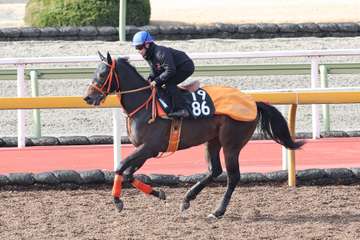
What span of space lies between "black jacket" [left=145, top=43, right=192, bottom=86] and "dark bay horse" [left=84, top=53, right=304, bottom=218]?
5.1 inches

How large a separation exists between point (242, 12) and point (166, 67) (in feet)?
45.1

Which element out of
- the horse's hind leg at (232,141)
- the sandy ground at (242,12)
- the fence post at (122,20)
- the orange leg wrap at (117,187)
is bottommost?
the sandy ground at (242,12)

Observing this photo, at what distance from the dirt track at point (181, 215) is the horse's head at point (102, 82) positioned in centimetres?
98

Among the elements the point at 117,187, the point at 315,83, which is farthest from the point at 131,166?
the point at 315,83

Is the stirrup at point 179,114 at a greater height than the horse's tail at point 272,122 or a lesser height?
greater

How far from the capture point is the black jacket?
9.08 metres

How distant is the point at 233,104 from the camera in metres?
9.22

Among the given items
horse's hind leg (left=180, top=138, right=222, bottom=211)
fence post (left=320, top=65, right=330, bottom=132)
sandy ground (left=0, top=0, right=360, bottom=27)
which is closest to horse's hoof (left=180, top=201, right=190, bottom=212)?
horse's hind leg (left=180, top=138, right=222, bottom=211)

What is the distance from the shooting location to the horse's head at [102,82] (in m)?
8.91

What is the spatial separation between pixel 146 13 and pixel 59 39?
1998mm

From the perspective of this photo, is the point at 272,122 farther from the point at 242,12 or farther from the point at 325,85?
the point at 242,12

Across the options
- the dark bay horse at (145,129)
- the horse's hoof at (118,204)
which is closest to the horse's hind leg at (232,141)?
the dark bay horse at (145,129)

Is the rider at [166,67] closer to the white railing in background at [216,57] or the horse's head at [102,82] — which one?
the horse's head at [102,82]

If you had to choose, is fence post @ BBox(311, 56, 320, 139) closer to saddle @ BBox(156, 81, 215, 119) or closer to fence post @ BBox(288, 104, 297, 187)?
fence post @ BBox(288, 104, 297, 187)
